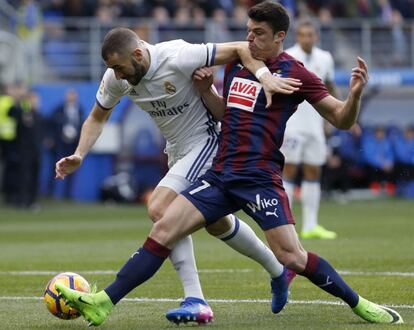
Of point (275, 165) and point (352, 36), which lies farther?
point (352, 36)

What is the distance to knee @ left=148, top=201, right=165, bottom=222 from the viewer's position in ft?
25.8

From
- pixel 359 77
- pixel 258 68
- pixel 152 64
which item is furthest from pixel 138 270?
pixel 359 77

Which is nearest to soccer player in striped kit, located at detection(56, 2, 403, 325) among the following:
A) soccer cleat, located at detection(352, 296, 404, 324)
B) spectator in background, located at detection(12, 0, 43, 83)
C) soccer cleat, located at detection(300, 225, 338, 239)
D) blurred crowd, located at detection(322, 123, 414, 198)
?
soccer cleat, located at detection(352, 296, 404, 324)

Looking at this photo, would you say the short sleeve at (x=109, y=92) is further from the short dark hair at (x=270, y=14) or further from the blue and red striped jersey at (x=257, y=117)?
the short dark hair at (x=270, y=14)

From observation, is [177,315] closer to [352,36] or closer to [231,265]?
[231,265]

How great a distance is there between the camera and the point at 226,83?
7914mm

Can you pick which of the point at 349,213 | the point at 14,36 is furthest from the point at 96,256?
the point at 14,36

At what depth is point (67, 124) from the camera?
25.6 metres

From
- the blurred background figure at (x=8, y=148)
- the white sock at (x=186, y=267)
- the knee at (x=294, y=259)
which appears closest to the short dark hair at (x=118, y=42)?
the white sock at (x=186, y=267)

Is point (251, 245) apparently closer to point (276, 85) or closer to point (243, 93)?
point (243, 93)

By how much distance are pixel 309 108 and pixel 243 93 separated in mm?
7165

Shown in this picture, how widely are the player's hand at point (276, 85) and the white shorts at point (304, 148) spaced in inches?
282

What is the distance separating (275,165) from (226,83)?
2.21 feet

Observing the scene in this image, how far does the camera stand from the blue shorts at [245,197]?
751 centimetres
